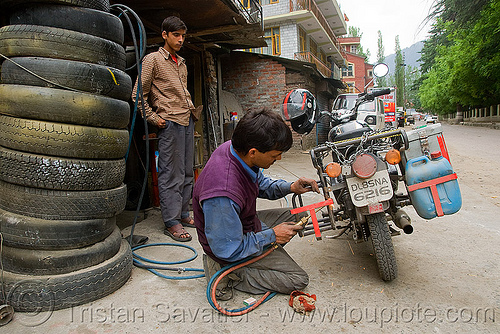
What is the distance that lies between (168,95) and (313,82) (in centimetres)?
1243

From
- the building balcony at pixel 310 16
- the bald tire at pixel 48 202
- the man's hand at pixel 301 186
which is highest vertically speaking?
the building balcony at pixel 310 16

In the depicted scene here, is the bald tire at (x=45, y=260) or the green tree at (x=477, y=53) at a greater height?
the green tree at (x=477, y=53)

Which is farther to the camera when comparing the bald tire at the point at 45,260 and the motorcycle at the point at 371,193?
the motorcycle at the point at 371,193

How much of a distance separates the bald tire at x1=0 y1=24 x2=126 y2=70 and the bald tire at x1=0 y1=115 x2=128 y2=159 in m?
0.40

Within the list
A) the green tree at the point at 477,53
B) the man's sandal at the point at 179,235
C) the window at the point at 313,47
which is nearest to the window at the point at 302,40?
the window at the point at 313,47

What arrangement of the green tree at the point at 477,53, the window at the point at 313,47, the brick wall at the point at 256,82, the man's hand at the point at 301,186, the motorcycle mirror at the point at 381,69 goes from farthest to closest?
the window at the point at 313,47, the green tree at the point at 477,53, the brick wall at the point at 256,82, the motorcycle mirror at the point at 381,69, the man's hand at the point at 301,186

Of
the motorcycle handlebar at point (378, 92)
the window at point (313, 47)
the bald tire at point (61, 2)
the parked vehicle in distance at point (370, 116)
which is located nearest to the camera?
the bald tire at point (61, 2)

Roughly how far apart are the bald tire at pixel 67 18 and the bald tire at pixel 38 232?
1160 millimetres

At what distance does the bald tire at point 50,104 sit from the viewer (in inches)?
76.3

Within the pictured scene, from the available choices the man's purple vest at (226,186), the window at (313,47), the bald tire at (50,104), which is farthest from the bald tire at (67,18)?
the window at (313,47)

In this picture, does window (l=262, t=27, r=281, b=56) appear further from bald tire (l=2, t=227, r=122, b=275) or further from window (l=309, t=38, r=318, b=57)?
bald tire (l=2, t=227, r=122, b=275)

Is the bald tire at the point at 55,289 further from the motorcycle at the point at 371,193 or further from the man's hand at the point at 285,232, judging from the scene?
the motorcycle at the point at 371,193

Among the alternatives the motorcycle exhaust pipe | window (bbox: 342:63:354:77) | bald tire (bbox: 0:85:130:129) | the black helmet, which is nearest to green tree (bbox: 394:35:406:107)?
window (bbox: 342:63:354:77)

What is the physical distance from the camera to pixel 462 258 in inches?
106
